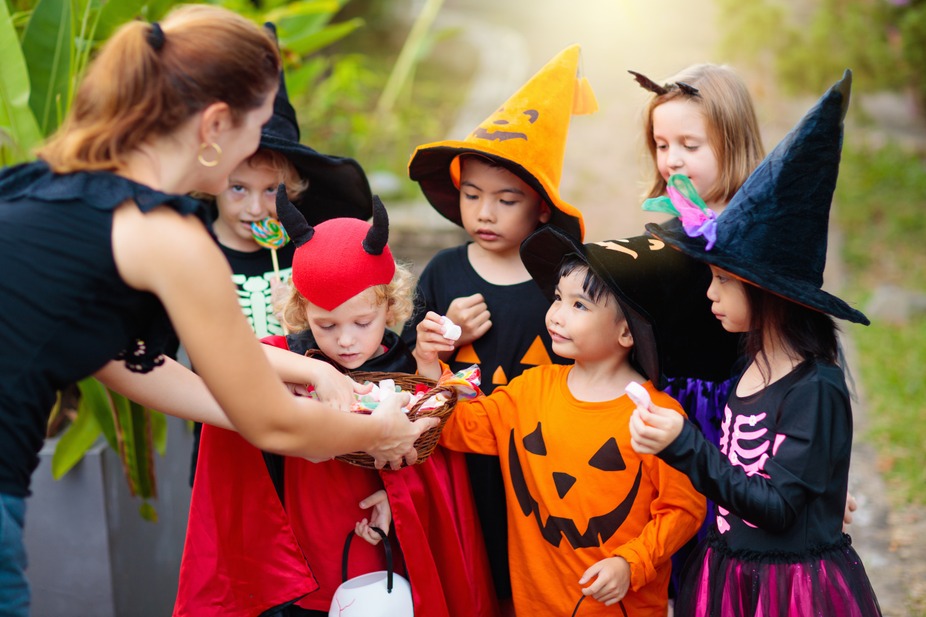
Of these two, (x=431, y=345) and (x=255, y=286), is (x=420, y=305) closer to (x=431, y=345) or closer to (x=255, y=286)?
(x=431, y=345)

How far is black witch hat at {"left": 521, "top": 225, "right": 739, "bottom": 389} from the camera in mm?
2387

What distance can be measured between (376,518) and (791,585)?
104 cm

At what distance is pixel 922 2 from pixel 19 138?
23.2 ft

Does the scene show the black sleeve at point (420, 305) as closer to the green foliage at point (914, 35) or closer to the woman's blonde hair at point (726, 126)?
the woman's blonde hair at point (726, 126)

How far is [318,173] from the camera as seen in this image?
9.96 ft

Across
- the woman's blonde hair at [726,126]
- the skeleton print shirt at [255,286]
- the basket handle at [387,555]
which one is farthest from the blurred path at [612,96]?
the basket handle at [387,555]

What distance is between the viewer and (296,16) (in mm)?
4492

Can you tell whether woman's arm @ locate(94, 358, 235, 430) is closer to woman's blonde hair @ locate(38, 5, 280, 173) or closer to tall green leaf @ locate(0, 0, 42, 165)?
woman's blonde hair @ locate(38, 5, 280, 173)

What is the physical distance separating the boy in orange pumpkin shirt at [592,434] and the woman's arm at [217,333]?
63 cm

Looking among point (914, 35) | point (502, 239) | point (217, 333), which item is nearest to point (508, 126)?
point (502, 239)

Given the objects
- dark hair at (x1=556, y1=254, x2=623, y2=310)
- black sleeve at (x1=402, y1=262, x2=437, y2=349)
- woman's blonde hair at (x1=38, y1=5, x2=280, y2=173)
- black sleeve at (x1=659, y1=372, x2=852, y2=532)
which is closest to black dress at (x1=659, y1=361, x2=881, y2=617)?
black sleeve at (x1=659, y1=372, x2=852, y2=532)

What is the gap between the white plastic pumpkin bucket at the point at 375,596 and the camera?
2.22m

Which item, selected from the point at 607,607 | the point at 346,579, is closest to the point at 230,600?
the point at 346,579

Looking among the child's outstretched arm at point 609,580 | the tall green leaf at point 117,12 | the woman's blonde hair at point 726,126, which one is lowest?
the child's outstretched arm at point 609,580
